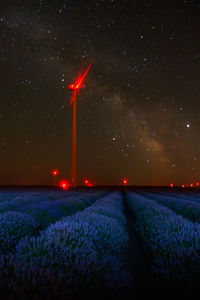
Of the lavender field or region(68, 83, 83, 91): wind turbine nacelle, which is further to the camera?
region(68, 83, 83, 91): wind turbine nacelle

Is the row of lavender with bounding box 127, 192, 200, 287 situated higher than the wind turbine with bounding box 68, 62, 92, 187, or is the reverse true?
the wind turbine with bounding box 68, 62, 92, 187

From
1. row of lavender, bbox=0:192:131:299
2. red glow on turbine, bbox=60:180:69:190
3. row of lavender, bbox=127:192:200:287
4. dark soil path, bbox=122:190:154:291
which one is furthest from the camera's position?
red glow on turbine, bbox=60:180:69:190

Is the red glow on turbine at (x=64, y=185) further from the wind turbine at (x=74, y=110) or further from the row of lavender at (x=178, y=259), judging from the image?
the row of lavender at (x=178, y=259)

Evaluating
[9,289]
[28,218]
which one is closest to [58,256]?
[9,289]

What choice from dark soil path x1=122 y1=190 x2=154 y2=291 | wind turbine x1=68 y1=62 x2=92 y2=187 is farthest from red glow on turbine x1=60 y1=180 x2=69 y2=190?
dark soil path x1=122 y1=190 x2=154 y2=291

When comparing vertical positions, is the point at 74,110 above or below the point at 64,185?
above

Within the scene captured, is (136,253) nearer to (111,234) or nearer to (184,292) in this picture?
(111,234)

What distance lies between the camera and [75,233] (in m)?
4.42

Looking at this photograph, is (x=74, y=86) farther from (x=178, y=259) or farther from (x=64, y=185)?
(x=178, y=259)

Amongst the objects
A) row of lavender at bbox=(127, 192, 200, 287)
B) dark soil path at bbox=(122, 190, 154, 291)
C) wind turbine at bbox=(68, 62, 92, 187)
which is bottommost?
dark soil path at bbox=(122, 190, 154, 291)

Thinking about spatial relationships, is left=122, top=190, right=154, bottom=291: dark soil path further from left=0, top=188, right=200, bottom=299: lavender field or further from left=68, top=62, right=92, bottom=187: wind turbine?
left=68, top=62, right=92, bottom=187: wind turbine

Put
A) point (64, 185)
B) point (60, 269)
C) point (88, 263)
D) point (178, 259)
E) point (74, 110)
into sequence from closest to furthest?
point (60, 269), point (88, 263), point (178, 259), point (74, 110), point (64, 185)

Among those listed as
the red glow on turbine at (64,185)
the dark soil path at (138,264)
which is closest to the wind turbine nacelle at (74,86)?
the red glow on turbine at (64,185)

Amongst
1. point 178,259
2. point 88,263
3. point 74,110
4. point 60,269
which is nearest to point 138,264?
point 178,259
